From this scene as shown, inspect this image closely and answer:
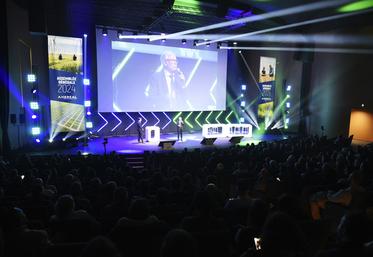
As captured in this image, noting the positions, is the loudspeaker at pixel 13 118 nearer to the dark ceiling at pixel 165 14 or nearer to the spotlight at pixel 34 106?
the spotlight at pixel 34 106

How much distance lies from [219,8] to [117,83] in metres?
6.21

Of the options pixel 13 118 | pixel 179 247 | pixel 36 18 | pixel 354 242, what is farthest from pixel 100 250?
pixel 13 118

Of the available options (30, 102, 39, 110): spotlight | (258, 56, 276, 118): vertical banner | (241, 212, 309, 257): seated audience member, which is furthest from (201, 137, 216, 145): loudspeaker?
(241, 212, 309, 257): seated audience member

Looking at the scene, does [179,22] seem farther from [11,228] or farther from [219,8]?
[11,228]

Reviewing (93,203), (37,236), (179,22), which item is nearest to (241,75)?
(179,22)

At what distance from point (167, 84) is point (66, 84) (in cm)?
542

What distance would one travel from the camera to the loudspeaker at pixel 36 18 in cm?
942

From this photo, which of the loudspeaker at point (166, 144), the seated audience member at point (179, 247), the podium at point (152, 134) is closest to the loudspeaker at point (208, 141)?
the loudspeaker at point (166, 144)

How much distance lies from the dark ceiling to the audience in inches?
268

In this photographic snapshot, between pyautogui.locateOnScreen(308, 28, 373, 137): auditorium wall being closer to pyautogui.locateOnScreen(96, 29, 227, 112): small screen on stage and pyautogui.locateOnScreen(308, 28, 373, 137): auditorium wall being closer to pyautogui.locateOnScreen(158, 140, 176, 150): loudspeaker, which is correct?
pyautogui.locateOnScreen(96, 29, 227, 112): small screen on stage

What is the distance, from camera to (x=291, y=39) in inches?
699

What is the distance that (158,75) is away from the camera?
1617 centimetres

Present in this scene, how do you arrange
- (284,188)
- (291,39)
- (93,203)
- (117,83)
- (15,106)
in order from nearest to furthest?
(93,203)
(284,188)
(15,106)
(117,83)
(291,39)

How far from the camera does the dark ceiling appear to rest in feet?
37.7
